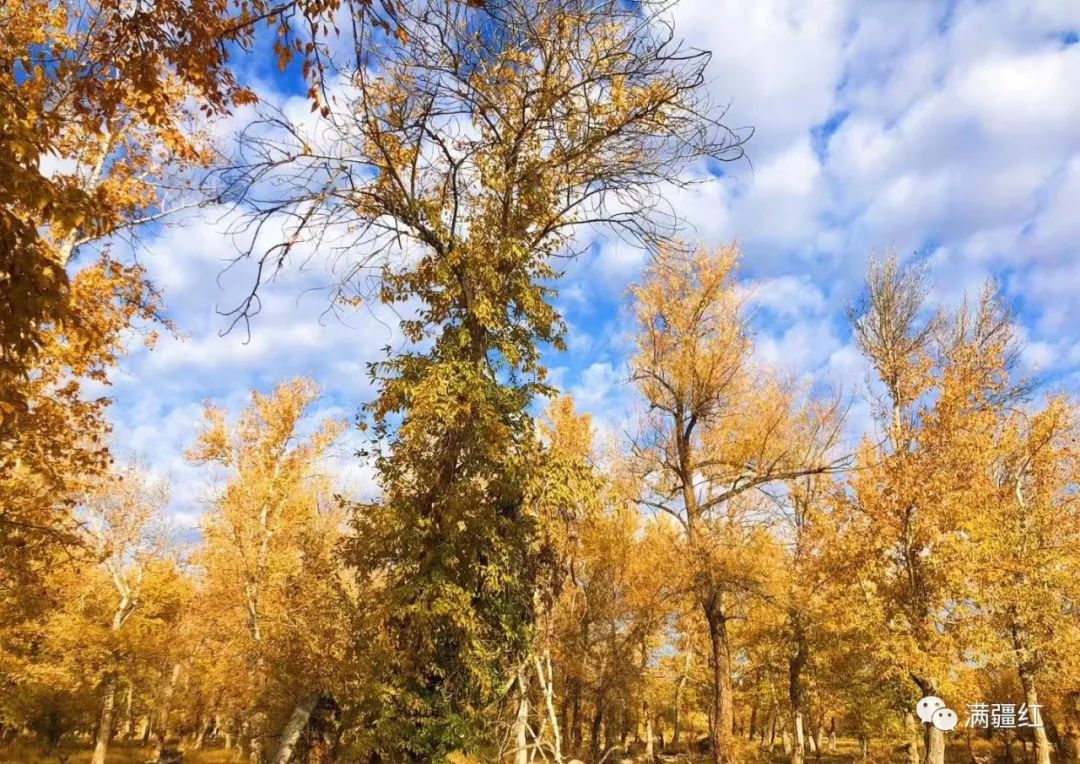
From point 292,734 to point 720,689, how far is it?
29.1ft

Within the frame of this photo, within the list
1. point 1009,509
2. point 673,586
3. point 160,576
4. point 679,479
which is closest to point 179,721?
point 160,576

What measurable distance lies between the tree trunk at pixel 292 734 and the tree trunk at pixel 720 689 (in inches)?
334

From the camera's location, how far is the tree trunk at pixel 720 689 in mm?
13227

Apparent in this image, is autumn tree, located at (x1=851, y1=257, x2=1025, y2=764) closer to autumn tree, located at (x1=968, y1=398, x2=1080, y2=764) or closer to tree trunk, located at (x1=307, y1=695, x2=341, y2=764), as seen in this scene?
autumn tree, located at (x1=968, y1=398, x2=1080, y2=764)

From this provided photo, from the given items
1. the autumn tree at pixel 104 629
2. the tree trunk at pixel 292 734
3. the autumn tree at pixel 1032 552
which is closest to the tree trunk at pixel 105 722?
the autumn tree at pixel 104 629

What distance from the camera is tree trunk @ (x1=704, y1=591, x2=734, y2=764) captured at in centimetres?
1323

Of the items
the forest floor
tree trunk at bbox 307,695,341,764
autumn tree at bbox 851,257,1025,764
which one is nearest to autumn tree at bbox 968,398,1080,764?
autumn tree at bbox 851,257,1025,764

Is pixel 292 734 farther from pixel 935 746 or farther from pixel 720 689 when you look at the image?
pixel 935 746

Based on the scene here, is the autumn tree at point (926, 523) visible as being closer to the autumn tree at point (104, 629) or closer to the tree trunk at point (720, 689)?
the tree trunk at point (720, 689)

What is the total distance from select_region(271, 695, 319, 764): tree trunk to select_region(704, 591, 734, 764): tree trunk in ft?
27.8

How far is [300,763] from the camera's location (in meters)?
9.77

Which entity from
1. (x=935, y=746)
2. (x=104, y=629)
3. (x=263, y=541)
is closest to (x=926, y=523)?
(x=935, y=746)

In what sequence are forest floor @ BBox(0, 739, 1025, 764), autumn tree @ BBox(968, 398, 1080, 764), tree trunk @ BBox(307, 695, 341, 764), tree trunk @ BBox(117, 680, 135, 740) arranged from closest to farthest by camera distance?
tree trunk @ BBox(307, 695, 341, 764) → autumn tree @ BBox(968, 398, 1080, 764) → forest floor @ BBox(0, 739, 1025, 764) → tree trunk @ BBox(117, 680, 135, 740)

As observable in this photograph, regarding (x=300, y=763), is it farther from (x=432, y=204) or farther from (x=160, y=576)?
(x=160, y=576)
